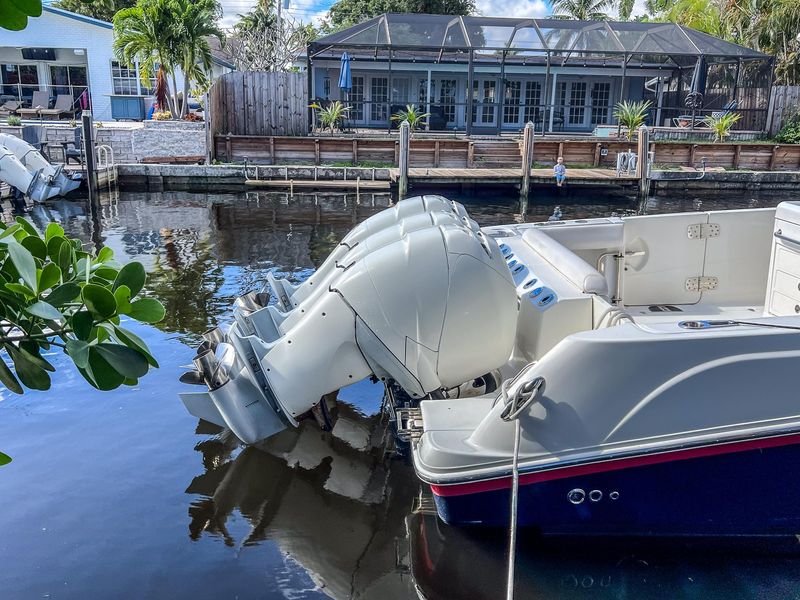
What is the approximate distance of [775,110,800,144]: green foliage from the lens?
2481cm

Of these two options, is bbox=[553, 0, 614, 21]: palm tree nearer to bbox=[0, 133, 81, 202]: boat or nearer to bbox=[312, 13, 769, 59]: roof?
bbox=[312, 13, 769, 59]: roof

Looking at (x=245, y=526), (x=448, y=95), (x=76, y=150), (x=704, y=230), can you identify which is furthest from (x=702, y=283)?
(x=448, y=95)

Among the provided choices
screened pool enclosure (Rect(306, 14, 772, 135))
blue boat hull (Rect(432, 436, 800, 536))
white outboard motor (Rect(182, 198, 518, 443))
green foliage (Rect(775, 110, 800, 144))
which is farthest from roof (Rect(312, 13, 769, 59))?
blue boat hull (Rect(432, 436, 800, 536))

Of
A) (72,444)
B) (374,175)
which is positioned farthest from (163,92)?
(72,444)

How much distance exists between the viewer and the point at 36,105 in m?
28.3

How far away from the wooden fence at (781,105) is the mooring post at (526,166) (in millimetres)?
11534

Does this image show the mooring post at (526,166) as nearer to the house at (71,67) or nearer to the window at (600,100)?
the window at (600,100)

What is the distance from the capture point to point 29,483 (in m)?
5.18

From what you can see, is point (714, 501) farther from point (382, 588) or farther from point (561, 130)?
point (561, 130)

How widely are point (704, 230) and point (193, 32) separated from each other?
20766mm

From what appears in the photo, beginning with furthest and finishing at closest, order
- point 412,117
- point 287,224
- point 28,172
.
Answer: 1. point 412,117
2. point 28,172
3. point 287,224

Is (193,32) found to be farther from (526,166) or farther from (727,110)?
(727,110)

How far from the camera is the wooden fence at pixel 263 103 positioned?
22.9 metres

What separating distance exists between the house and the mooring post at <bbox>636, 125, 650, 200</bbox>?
749 inches
